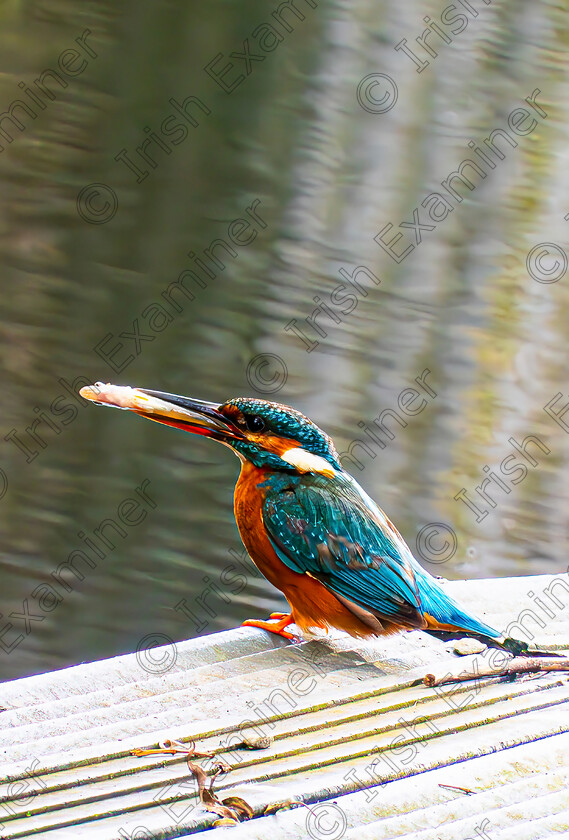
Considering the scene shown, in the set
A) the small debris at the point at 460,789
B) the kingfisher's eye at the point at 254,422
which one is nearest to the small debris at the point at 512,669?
the small debris at the point at 460,789

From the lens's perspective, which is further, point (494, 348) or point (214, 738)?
point (494, 348)

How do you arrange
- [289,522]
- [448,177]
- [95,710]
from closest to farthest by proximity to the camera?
1. [95,710]
2. [289,522]
3. [448,177]

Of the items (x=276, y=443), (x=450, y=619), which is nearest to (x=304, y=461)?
(x=276, y=443)

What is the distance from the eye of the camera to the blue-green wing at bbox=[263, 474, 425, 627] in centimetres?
180

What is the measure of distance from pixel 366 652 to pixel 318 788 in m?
0.64

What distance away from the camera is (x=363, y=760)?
51.7 inches

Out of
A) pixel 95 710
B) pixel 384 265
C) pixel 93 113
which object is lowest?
pixel 95 710

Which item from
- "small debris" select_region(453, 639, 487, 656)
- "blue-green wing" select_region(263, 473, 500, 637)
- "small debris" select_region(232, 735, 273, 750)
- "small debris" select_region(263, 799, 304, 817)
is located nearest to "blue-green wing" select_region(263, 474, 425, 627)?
"blue-green wing" select_region(263, 473, 500, 637)

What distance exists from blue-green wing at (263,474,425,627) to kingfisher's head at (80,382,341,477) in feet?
0.23

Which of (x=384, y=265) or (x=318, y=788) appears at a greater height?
(x=384, y=265)

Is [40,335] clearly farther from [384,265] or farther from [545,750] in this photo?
[545,750]

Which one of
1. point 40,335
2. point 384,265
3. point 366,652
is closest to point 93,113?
point 40,335

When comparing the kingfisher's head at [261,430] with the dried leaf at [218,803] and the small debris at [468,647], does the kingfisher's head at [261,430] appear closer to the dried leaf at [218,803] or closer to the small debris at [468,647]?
the small debris at [468,647]

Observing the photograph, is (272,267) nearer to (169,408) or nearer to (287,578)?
(169,408)
